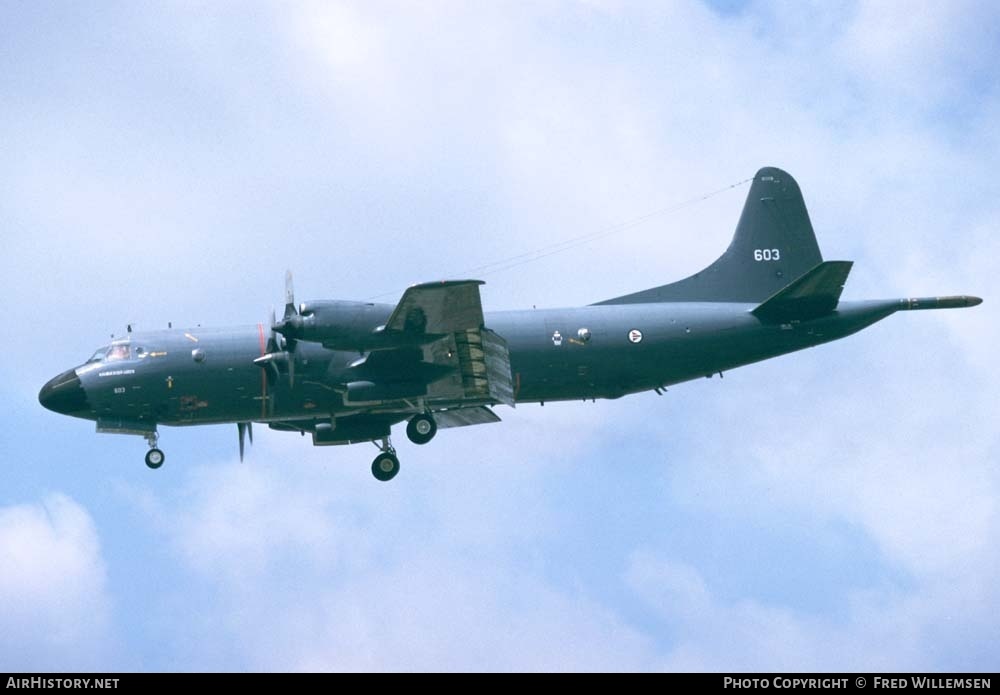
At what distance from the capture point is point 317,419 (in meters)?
47.9

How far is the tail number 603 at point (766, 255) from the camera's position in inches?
1951

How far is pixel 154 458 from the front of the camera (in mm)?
45031

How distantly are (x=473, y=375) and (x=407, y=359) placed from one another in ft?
6.32

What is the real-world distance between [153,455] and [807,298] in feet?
61.9

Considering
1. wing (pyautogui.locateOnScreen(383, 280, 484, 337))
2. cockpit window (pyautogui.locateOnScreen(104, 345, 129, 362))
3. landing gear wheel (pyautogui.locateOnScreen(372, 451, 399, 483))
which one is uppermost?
cockpit window (pyautogui.locateOnScreen(104, 345, 129, 362))

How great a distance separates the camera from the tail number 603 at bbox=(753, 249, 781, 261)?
49.6 metres

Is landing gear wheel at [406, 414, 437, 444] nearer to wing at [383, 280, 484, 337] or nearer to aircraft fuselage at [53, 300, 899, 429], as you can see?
aircraft fuselage at [53, 300, 899, 429]

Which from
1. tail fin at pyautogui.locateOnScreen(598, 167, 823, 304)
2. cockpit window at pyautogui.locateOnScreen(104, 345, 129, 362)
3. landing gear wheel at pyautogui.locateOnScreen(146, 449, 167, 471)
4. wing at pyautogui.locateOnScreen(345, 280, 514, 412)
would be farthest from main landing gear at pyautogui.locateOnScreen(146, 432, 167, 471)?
tail fin at pyautogui.locateOnScreen(598, 167, 823, 304)

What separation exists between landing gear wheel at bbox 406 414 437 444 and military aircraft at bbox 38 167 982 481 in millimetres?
28

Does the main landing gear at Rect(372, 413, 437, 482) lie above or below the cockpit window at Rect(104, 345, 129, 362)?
below

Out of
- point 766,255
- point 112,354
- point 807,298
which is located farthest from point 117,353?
point 766,255
